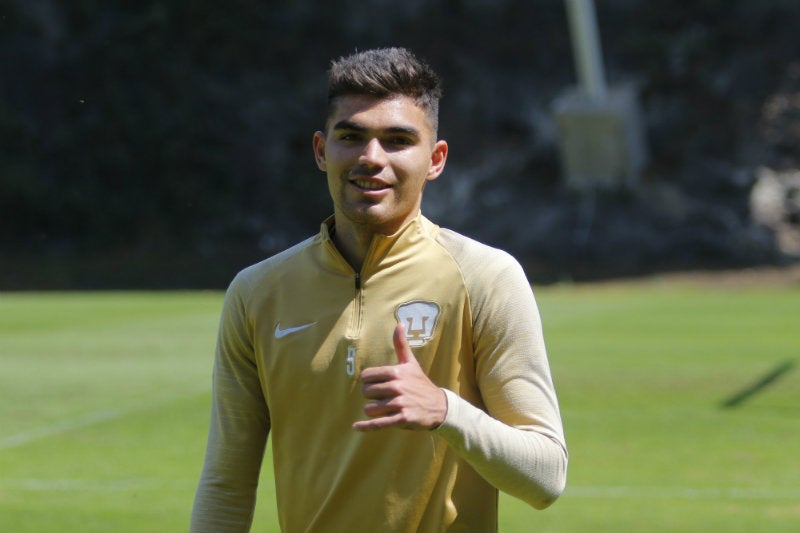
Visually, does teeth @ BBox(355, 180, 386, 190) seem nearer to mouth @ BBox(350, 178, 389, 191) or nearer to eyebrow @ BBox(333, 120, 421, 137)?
mouth @ BBox(350, 178, 389, 191)

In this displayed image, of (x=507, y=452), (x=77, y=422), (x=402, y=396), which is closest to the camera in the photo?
(x=402, y=396)

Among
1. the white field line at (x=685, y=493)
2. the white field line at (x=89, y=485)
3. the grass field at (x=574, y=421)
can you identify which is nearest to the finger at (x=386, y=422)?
the grass field at (x=574, y=421)

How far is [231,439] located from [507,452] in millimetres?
667

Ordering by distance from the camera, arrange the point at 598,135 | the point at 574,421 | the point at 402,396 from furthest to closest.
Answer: the point at 598,135 < the point at 574,421 < the point at 402,396

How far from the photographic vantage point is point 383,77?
291 cm

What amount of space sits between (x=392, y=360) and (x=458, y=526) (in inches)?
14.8

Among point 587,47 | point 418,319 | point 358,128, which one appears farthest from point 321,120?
point 418,319

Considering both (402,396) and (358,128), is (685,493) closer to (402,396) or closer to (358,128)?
(358,128)

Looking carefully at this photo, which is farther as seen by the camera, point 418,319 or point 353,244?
point 353,244

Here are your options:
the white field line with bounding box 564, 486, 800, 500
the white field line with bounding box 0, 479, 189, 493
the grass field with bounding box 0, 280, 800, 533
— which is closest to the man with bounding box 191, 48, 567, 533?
the grass field with bounding box 0, 280, 800, 533

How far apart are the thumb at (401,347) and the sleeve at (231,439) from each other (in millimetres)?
509

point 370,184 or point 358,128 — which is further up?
point 358,128

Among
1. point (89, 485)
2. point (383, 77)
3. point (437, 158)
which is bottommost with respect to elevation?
point (89, 485)

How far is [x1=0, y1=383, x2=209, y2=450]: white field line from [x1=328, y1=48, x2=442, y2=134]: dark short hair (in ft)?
26.8
